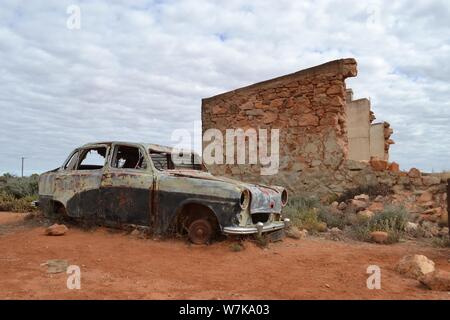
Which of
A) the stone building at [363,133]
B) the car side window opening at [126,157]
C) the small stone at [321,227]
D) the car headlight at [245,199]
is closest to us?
the car headlight at [245,199]

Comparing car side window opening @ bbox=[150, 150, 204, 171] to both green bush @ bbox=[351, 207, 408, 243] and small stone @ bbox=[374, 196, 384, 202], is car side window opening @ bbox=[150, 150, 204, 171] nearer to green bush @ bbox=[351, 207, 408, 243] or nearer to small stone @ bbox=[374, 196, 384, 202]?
green bush @ bbox=[351, 207, 408, 243]

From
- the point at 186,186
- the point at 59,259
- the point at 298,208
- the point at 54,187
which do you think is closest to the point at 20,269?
the point at 59,259

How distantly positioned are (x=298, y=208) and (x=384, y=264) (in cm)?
396

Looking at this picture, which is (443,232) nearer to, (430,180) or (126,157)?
(430,180)

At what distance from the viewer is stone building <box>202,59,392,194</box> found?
9.39 meters

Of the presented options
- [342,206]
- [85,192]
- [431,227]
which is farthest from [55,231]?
[431,227]

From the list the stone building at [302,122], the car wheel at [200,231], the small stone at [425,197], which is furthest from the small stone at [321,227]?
the car wheel at [200,231]

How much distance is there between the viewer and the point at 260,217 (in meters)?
5.87

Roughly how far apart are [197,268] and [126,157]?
2.94 meters

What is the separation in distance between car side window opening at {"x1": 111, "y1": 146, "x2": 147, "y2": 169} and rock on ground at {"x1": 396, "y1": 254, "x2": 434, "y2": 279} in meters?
4.10

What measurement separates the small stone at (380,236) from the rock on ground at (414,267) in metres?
1.96

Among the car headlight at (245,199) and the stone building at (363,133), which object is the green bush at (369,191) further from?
the stone building at (363,133)

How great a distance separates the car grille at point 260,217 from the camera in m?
5.77

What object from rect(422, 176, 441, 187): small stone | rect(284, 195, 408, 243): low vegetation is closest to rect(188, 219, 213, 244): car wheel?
rect(284, 195, 408, 243): low vegetation
